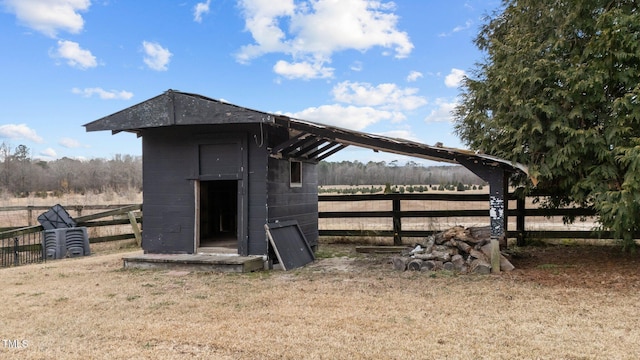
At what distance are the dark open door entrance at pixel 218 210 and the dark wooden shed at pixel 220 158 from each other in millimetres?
1801

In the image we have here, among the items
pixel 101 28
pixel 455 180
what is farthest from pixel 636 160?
pixel 455 180

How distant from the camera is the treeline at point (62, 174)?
33.6 m

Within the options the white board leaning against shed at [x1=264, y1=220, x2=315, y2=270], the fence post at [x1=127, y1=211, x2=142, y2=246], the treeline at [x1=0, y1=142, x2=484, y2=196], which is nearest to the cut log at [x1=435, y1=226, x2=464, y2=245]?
the white board leaning against shed at [x1=264, y1=220, x2=315, y2=270]

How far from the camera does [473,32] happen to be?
33.0 feet

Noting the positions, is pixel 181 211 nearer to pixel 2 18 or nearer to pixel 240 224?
pixel 240 224

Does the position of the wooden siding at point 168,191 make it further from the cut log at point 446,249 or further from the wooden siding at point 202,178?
the cut log at point 446,249

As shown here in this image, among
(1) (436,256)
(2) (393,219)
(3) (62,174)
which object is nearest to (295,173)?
(2) (393,219)

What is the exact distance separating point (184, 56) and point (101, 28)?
2659 mm

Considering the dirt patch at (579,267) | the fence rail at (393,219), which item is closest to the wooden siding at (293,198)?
the fence rail at (393,219)

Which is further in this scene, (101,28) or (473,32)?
(101,28)

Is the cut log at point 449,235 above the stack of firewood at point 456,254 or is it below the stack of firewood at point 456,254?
above

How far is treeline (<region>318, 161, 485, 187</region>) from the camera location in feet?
94.4

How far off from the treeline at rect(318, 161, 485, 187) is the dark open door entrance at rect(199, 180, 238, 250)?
16822 mm

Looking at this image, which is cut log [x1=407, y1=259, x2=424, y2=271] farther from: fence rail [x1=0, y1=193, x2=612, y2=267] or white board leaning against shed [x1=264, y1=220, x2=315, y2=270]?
fence rail [x1=0, y1=193, x2=612, y2=267]
